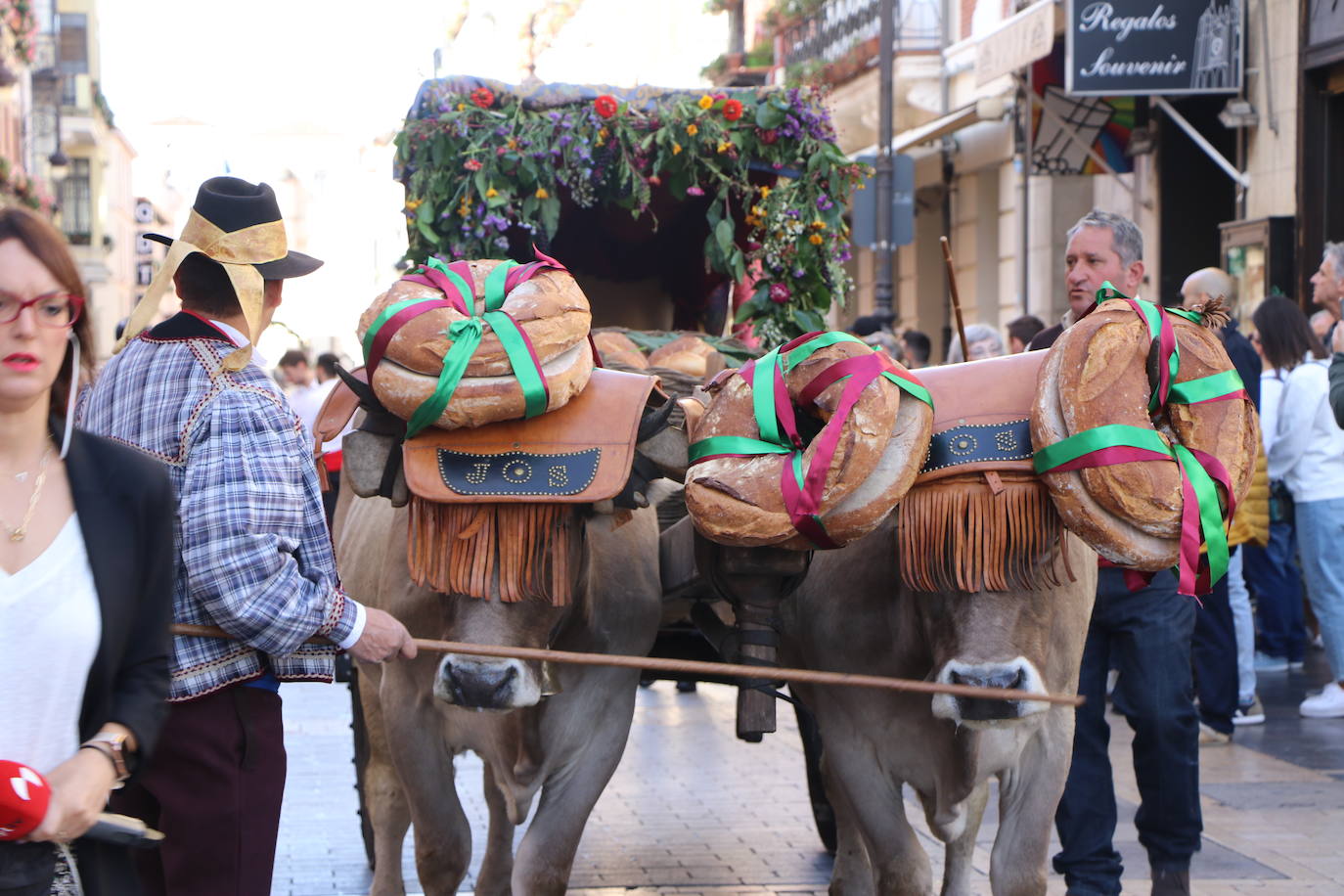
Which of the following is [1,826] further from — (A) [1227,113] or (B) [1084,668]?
(A) [1227,113]

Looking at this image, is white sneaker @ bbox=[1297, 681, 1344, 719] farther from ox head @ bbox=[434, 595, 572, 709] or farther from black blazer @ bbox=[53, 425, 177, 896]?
black blazer @ bbox=[53, 425, 177, 896]

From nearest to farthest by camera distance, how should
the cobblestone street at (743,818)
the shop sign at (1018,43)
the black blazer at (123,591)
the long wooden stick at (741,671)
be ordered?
the black blazer at (123,591) → the long wooden stick at (741,671) → the cobblestone street at (743,818) → the shop sign at (1018,43)

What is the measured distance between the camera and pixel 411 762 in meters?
4.93

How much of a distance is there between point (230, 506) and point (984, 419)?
1.77m

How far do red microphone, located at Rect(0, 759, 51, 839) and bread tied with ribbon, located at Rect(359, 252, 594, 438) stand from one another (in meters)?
1.73

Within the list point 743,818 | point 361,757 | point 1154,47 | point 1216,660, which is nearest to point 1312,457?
point 1216,660

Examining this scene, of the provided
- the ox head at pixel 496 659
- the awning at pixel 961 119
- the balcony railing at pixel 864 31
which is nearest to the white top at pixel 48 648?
the ox head at pixel 496 659

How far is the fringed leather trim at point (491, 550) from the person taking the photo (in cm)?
431

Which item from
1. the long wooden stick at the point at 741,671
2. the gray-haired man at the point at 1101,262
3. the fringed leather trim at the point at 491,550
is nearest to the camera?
the long wooden stick at the point at 741,671

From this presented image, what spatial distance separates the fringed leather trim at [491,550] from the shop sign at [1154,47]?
10.9 meters

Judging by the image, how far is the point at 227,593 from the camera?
362 cm

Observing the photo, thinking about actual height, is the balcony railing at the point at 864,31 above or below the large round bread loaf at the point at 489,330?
above

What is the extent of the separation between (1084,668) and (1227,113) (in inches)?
368

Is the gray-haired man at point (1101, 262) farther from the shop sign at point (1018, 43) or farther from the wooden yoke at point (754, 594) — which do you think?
the shop sign at point (1018, 43)
